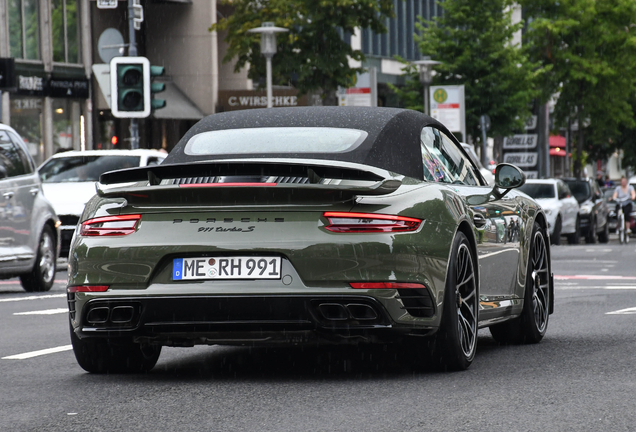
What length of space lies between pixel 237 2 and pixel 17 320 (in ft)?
87.3

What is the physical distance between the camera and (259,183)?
260 inches

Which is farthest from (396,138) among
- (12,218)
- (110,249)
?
(12,218)

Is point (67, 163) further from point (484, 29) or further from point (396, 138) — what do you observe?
point (484, 29)

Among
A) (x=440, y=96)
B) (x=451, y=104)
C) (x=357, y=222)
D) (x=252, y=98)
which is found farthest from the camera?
(x=252, y=98)

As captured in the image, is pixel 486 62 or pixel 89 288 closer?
pixel 89 288

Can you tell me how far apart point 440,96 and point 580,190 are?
700 centimetres

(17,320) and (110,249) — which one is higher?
(110,249)

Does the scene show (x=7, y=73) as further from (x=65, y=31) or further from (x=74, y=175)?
(x=65, y=31)

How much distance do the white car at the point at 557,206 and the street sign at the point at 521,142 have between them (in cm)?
1435

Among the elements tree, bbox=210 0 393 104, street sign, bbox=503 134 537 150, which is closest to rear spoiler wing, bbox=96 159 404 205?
tree, bbox=210 0 393 104

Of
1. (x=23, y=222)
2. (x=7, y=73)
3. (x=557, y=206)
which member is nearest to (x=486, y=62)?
(x=557, y=206)

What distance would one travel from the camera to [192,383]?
6.94m

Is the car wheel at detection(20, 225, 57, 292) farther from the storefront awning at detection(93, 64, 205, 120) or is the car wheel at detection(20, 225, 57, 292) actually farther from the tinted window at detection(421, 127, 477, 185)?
the storefront awning at detection(93, 64, 205, 120)

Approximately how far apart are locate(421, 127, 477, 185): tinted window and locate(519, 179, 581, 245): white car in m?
23.4
